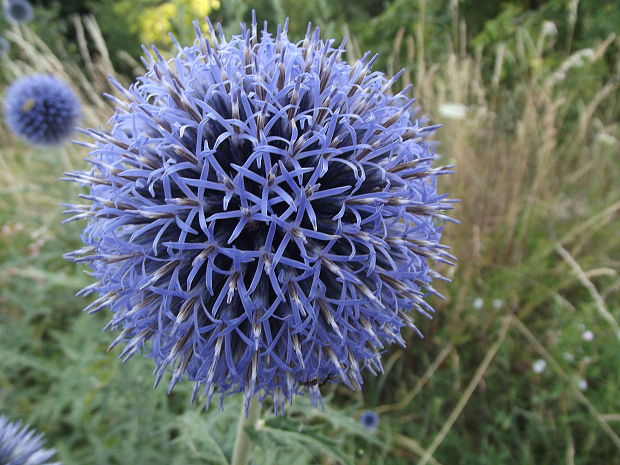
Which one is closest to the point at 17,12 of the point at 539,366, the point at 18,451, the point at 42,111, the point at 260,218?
the point at 42,111

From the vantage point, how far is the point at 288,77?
1204 mm

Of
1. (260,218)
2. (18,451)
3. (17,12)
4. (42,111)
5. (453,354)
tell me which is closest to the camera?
(260,218)

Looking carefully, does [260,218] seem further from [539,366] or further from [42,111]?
[42,111]

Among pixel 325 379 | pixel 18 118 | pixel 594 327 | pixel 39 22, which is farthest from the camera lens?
pixel 39 22

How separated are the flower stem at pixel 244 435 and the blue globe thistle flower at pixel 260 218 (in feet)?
0.45

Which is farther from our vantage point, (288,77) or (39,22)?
(39,22)

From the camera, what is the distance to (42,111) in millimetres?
3289

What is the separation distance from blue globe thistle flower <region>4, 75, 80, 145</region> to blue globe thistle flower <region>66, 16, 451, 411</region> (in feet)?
7.89

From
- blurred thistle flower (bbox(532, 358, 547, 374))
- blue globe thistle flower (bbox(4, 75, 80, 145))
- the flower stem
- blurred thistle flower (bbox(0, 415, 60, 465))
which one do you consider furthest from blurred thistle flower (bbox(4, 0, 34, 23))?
blurred thistle flower (bbox(532, 358, 547, 374))

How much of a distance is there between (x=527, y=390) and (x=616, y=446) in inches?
19.3

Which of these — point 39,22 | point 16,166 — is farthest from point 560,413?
point 39,22

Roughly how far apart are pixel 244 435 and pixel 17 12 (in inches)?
207

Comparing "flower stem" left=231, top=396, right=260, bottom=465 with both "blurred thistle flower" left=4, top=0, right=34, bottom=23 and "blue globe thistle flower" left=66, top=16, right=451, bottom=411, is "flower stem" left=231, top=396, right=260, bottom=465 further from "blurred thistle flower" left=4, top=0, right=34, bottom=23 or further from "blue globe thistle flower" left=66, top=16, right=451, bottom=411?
"blurred thistle flower" left=4, top=0, right=34, bottom=23

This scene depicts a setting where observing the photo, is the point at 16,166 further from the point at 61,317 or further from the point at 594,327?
the point at 594,327
